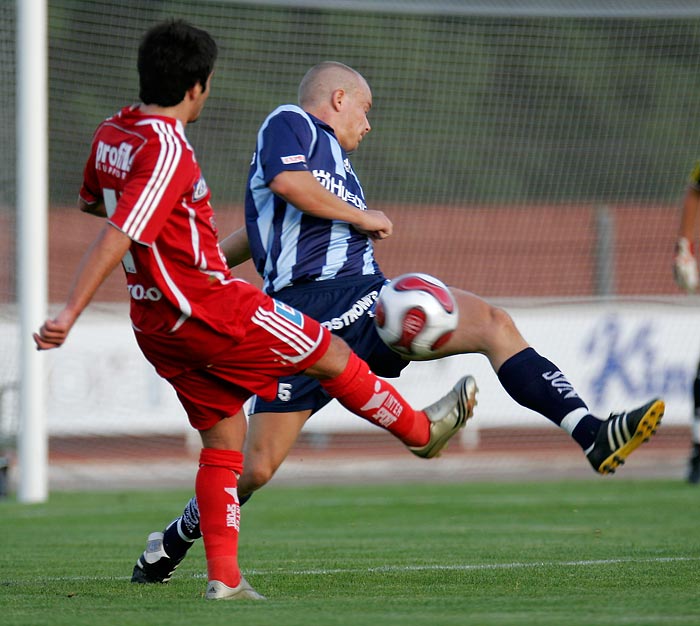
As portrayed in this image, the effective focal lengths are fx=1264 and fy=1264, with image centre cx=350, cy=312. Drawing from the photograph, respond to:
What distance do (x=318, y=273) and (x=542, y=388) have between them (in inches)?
39.7

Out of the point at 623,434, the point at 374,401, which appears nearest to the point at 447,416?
the point at 374,401

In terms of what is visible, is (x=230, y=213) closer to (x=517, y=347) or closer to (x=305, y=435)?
(x=305, y=435)

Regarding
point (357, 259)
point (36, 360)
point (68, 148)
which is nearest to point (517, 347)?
point (357, 259)

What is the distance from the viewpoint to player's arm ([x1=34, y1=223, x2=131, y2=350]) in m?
3.60

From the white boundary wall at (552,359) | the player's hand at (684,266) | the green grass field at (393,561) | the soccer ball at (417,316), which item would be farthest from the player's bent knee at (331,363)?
the white boundary wall at (552,359)

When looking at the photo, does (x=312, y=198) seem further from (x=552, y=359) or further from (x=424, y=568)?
(x=552, y=359)

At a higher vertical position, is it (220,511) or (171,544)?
(220,511)

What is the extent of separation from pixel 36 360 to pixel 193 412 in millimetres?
5988

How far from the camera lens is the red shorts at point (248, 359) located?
3.91 m

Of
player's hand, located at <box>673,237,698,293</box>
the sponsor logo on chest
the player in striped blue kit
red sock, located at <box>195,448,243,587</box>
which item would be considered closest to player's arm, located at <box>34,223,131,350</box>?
the sponsor logo on chest

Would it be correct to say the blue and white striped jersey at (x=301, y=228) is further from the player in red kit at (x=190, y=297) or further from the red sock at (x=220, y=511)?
the red sock at (x=220, y=511)

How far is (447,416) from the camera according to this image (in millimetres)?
4340

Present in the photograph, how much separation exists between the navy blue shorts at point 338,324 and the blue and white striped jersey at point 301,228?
5cm

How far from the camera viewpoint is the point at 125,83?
1421 centimetres
